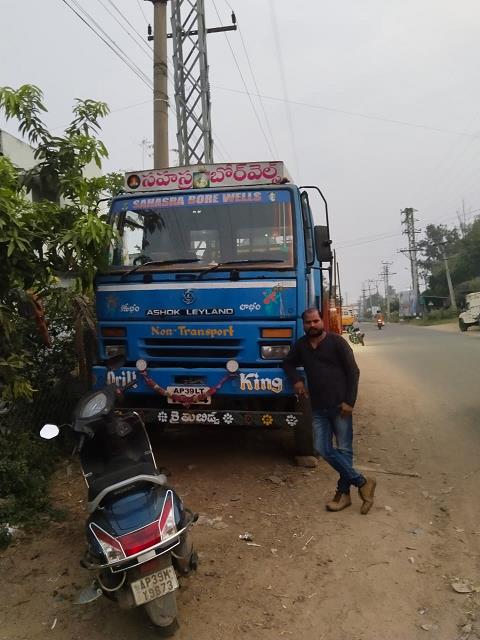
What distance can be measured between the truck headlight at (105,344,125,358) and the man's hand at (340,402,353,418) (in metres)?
2.15

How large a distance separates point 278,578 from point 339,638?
0.67 meters

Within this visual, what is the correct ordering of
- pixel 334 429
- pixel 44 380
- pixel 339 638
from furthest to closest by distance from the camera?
pixel 44 380 → pixel 334 429 → pixel 339 638

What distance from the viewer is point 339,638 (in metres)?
2.97

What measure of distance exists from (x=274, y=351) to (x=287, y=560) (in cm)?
183

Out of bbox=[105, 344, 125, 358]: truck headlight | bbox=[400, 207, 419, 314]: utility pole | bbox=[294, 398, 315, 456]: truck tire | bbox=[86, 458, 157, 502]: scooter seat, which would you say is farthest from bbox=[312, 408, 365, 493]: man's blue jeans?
bbox=[400, 207, 419, 314]: utility pole

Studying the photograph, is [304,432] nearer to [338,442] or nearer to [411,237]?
[338,442]

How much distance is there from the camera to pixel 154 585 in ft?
9.26

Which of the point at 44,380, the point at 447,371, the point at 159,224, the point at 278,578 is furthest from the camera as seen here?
the point at 447,371

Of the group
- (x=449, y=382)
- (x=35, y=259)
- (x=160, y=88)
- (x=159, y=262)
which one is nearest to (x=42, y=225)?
(x=35, y=259)

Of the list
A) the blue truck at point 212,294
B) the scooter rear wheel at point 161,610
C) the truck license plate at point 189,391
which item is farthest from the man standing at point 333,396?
the scooter rear wheel at point 161,610

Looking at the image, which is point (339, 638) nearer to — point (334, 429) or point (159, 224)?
point (334, 429)

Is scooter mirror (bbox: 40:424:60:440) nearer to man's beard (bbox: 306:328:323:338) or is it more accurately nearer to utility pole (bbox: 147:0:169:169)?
man's beard (bbox: 306:328:323:338)

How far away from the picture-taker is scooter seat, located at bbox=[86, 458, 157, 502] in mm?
3090

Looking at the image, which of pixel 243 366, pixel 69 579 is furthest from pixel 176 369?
pixel 69 579
